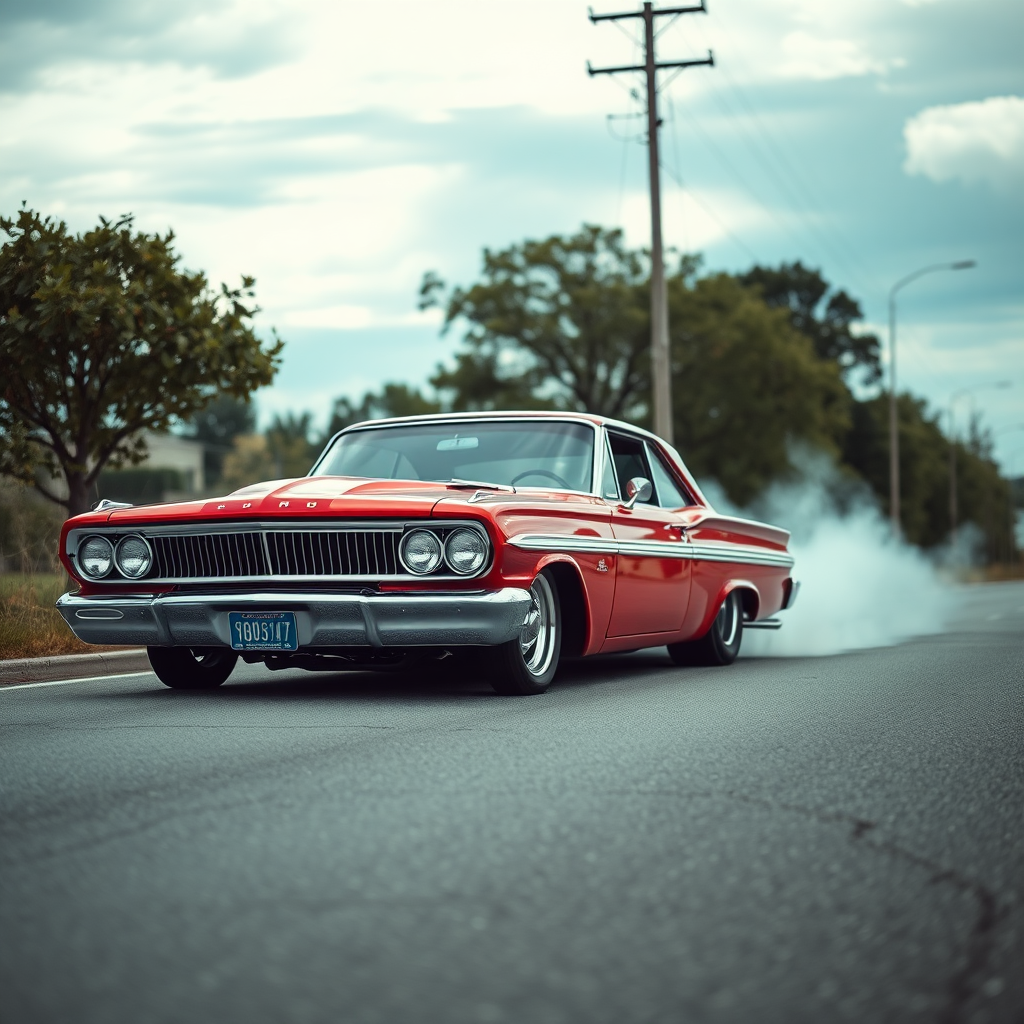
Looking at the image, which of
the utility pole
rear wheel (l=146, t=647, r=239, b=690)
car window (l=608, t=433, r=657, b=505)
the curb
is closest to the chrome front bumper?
rear wheel (l=146, t=647, r=239, b=690)

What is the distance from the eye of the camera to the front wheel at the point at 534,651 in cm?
745

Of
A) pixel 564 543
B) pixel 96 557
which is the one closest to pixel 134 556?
pixel 96 557

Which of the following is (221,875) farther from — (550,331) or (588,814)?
(550,331)

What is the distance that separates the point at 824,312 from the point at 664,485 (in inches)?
2517

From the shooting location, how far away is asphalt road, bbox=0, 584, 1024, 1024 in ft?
9.24

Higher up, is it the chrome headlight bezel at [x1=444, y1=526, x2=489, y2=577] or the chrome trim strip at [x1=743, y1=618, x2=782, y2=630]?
the chrome headlight bezel at [x1=444, y1=526, x2=489, y2=577]

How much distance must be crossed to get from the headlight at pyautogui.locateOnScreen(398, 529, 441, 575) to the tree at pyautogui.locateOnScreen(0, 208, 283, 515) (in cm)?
599

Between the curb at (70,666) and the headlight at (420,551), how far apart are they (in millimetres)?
3170

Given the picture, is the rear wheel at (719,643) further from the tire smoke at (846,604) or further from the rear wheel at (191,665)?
the rear wheel at (191,665)

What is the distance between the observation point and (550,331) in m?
46.8

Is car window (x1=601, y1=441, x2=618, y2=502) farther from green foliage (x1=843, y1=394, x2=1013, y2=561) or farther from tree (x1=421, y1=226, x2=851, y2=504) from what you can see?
green foliage (x1=843, y1=394, x2=1013, y2=561)

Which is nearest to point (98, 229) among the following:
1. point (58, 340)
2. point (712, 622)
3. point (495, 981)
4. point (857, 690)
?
point (58, 340)

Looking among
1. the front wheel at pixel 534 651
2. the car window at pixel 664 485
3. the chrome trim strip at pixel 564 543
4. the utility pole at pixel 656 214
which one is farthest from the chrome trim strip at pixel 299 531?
the utility pole at pixel 656 214

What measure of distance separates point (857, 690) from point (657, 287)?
1586cm
